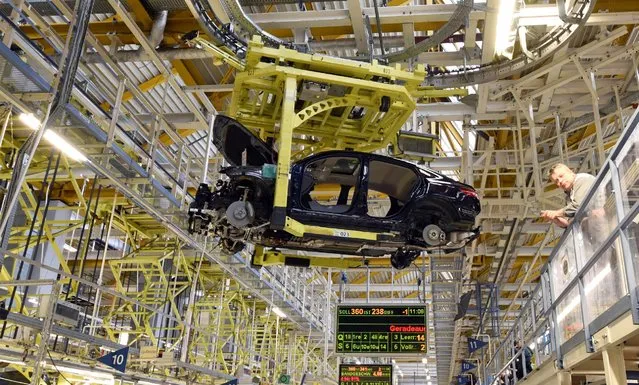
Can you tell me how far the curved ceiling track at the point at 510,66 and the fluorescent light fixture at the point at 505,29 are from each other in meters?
0.41

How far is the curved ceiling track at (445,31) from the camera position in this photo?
7.13 metres

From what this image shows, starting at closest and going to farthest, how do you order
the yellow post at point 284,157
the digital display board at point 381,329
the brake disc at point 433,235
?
the yellow post at point 284,157
the brake disc at point 433,235
the digital display board at point 381,329

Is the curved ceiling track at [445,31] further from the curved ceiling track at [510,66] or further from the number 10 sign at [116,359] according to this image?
the number 10 sign at [116,359]

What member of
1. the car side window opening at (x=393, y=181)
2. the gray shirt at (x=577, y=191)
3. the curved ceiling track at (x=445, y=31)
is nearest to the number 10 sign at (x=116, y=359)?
the car side window opening at (x=393, y=181)

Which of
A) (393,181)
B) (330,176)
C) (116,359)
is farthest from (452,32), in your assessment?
(116,359)

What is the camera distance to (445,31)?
24.4 feet

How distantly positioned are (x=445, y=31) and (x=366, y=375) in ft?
36.7

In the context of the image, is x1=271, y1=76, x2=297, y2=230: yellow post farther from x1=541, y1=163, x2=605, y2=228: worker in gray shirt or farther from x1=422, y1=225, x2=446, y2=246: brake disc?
x1=541, y1=163, x2=605, y2=228: worker in gray shirt

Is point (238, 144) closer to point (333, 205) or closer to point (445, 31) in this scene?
point (333, 205)

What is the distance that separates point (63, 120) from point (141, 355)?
541cm

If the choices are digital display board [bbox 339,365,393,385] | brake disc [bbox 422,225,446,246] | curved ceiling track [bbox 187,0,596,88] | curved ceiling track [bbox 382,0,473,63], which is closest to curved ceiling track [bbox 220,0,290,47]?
curved ceiling track [bbox 187,0,596,88]

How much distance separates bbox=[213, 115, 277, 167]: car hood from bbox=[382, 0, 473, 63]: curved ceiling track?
6.52ft

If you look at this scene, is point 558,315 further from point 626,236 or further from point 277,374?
point 277,374

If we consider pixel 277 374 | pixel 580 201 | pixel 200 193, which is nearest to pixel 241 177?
pixel 200 193
